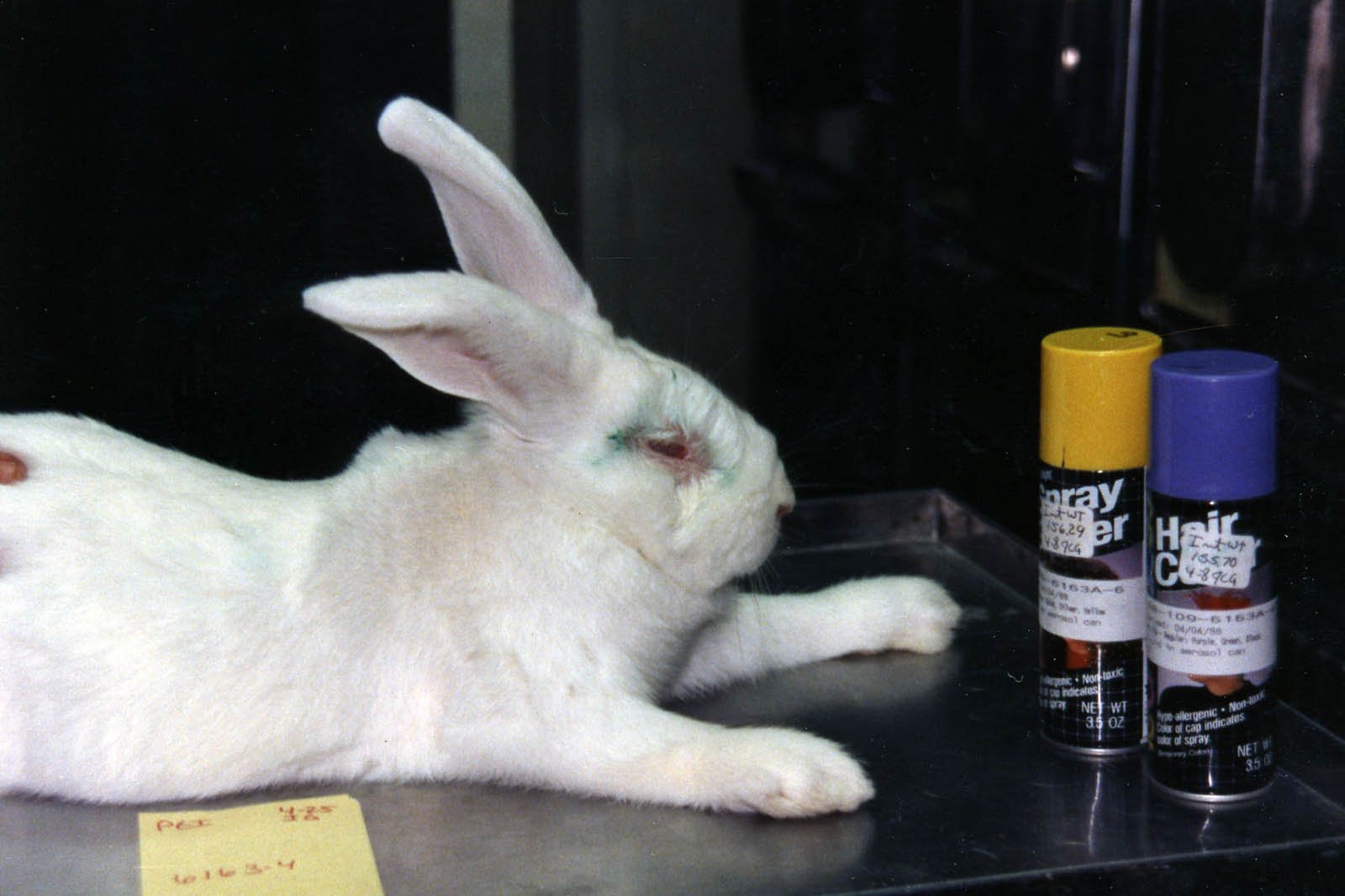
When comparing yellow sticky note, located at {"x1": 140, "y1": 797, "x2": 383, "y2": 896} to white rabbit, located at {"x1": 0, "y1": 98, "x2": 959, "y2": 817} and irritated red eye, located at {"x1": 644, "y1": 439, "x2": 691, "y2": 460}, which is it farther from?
irritated red eye, located at {"x1": 644, "y1": 439, "x2": 691, "y2": 460}

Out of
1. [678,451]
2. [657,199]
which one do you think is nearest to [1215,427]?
[678,451]

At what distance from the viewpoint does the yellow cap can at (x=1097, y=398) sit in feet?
3.96

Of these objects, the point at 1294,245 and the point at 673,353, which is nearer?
the point at 1294,245

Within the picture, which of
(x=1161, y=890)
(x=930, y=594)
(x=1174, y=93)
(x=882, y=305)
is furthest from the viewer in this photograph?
(x=882, y=305)

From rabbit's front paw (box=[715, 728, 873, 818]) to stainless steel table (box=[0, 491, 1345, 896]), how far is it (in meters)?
0.01

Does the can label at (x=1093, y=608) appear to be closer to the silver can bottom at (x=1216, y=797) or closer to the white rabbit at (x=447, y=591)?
the silver can bottom at (x=1216, y=797)

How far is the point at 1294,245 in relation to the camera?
1269mm

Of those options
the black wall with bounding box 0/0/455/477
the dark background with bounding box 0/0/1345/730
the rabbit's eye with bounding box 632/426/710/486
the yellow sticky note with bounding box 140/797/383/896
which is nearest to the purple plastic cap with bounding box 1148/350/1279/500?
the dark background with bounding box 0/0/1345/730

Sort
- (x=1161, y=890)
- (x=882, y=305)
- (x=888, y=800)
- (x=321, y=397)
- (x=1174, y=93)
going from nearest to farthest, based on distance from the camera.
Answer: (x=1161, y=890) → (x=888, y=800) → (x=1174, y=93) → (x=321, y=397) → (x=882, y=305)

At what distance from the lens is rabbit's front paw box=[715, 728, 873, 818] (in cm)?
121

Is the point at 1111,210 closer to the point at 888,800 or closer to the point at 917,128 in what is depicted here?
the point at 917,128

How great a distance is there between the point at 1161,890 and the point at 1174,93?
23.1 inches

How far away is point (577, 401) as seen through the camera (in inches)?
49.4

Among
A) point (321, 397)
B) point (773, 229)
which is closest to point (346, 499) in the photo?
point (321, 397)
